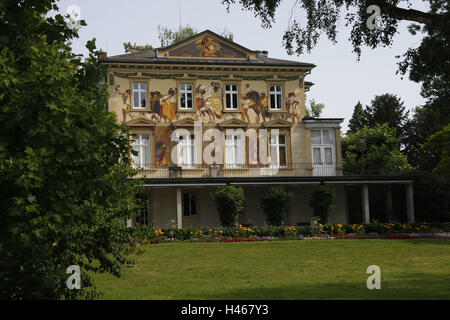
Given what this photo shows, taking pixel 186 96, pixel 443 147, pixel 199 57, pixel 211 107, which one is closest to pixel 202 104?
pixel 211 107

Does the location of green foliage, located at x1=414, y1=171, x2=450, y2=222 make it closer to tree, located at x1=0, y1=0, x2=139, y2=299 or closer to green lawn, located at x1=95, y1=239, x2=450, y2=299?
green lawn, located at x1=95, y1=239, x2=450, y2=299

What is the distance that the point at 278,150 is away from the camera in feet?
120

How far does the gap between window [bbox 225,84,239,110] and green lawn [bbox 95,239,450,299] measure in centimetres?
1281

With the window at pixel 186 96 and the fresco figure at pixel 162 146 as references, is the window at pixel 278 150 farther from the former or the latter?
the fresco figure at pixel 162 146

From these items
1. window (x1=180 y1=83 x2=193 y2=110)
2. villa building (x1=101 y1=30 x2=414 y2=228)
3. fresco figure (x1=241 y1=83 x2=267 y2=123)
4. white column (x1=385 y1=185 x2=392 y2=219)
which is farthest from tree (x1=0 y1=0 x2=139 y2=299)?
white column (x1=385 y1=185 x2=392 y2=219)

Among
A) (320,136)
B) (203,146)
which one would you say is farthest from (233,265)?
(320,136)

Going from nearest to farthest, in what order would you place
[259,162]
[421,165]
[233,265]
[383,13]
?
[383,13] < [233,265] < [259,162] < [421,165]

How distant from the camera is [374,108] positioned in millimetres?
60156

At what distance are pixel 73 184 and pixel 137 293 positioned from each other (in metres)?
6.57

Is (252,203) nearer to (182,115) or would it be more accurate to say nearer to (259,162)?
(259,162)

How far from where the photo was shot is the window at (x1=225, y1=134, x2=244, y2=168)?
117 feet

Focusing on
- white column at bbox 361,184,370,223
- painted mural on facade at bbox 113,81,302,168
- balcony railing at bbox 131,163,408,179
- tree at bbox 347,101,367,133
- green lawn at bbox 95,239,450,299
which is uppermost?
tree at bbox 347,101,367,133

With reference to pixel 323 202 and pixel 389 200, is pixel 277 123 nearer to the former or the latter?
pixel 323 202
